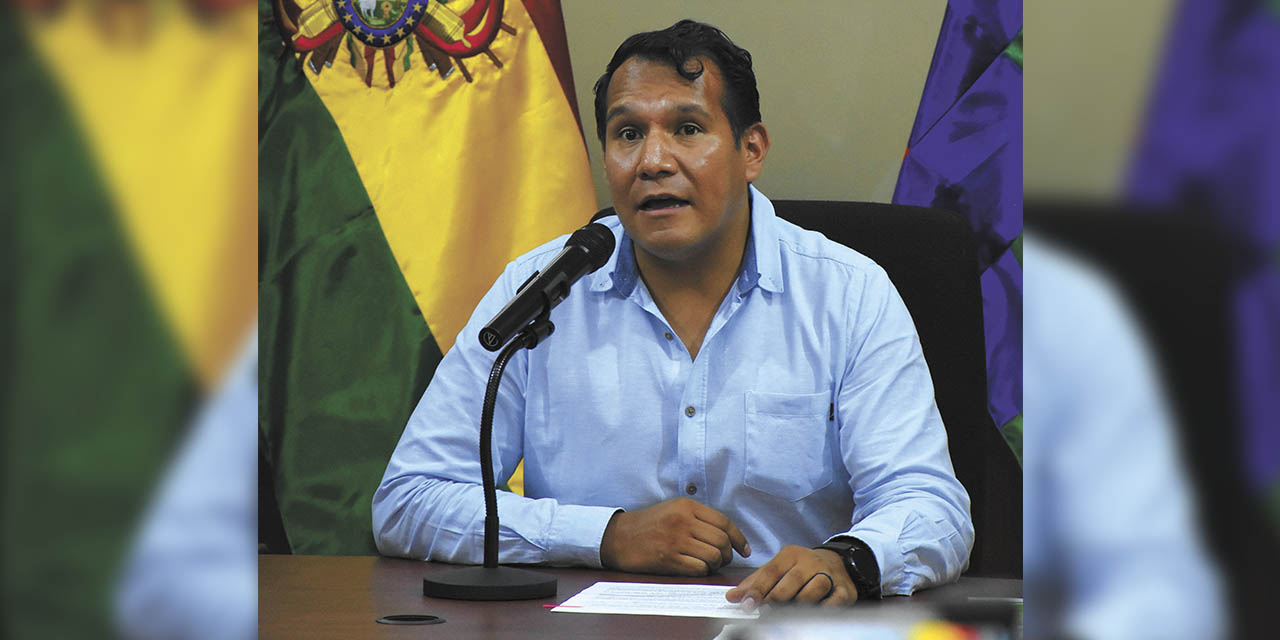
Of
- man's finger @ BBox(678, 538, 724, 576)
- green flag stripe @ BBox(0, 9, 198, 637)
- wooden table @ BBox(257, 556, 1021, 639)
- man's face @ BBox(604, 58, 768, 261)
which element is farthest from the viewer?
man's face @ BBox(604, 58, 768, 261)

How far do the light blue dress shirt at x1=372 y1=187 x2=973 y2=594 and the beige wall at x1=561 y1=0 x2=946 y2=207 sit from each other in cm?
51

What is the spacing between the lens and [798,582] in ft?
3.92

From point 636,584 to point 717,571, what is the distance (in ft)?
0.49

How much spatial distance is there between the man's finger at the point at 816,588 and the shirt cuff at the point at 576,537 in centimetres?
34

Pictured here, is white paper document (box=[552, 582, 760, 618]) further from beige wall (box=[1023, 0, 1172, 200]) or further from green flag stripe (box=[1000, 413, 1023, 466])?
green flag stripe (box=[1000, 413, 1023, 466])

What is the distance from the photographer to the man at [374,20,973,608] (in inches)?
60.4

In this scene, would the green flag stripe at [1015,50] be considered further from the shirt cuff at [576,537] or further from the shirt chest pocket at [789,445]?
the shirt cuff at [576,537]

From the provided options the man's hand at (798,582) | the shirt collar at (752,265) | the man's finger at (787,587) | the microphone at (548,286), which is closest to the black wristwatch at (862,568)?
the man's hand at (798,582)

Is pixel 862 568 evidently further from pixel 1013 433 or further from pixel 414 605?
pixel 1013 433

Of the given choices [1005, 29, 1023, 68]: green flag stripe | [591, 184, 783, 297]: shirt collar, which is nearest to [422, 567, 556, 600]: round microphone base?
[591, 184, 783, 297]: shirt collar

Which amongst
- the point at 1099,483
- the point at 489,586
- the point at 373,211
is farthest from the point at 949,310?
the point at 1099,483

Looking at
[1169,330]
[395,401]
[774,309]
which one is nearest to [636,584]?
[774,309]

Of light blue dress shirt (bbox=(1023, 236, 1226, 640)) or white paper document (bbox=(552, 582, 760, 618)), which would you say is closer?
light blue dress shirt (bbox=(1023, 236, 1226, 640))

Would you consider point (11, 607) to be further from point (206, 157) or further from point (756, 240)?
point (756, 240)
